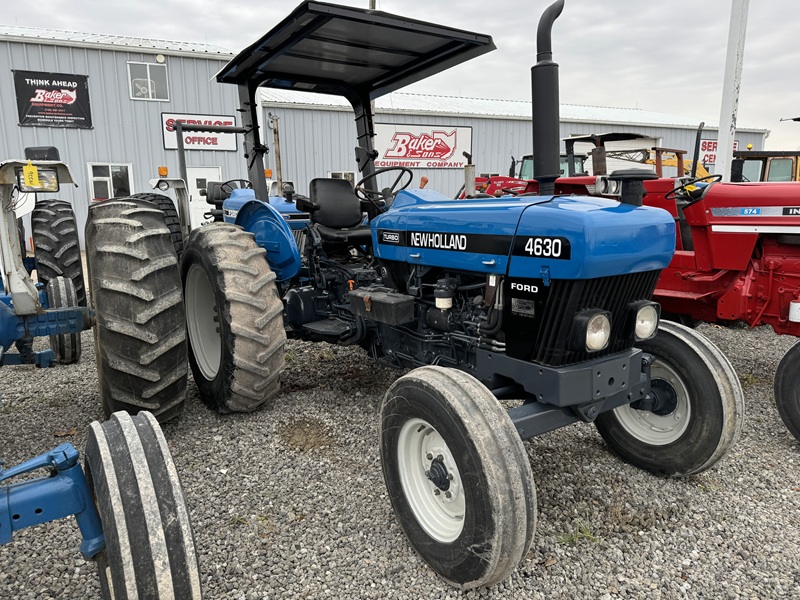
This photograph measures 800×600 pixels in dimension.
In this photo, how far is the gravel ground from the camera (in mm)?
2209

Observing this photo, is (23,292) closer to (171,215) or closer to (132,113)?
(171,215)

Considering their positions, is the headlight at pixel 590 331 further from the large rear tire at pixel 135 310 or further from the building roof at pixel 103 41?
the building roof at pixel 103 41

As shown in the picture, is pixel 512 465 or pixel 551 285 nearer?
pixel 512 465

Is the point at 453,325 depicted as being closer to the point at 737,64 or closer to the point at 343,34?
the point at 343,34

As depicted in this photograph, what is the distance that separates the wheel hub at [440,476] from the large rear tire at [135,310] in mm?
1517

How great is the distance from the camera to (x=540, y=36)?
2.46m

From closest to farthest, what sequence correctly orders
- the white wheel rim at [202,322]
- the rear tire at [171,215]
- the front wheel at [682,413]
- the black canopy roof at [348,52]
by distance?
the front wheel at [682,413], the black canopy roof at [348,52], the white wheel rim at [202,322], the rear tire at [171,215]

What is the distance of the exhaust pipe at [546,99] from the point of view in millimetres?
2457

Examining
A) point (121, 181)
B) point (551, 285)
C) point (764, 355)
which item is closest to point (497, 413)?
point (551, 285)

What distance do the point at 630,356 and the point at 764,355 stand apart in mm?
3533

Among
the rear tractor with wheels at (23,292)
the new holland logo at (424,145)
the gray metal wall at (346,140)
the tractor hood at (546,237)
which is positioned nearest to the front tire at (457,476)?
the tractor hood at (546,237)

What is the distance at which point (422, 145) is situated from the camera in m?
17.1

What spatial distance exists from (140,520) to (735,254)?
4412 millimetres

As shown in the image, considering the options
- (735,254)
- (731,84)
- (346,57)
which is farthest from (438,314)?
(731,84)
